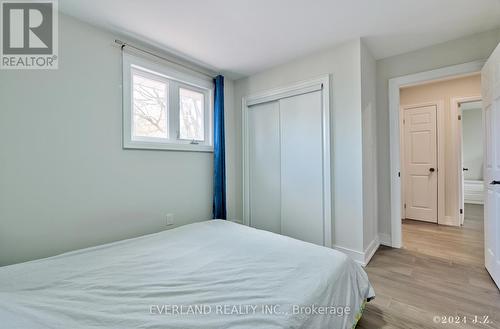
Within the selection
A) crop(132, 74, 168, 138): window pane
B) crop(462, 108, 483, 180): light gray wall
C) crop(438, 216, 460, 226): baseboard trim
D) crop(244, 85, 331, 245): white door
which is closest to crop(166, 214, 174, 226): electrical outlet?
crop(132, 74, 168, 138): window pane

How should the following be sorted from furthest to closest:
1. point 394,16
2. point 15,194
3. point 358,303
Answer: point 394,16, point 15,194, point 358,303

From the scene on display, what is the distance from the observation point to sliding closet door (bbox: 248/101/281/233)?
296 cm

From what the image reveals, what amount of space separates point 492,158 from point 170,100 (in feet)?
10.8

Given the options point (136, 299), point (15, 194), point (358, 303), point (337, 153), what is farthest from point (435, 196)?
point (15, 194)

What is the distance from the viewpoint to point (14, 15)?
1621 mm

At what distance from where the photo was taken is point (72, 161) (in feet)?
5.99

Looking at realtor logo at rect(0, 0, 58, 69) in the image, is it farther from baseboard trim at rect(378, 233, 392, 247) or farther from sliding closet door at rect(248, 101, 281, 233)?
baseboard trim at rect(378, 233, 392, 247)

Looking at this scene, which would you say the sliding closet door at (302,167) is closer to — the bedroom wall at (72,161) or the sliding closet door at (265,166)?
the sliding closet door at (265,166)

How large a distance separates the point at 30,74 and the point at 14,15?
44 centimetres

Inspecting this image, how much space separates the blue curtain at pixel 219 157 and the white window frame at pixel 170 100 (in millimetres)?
93

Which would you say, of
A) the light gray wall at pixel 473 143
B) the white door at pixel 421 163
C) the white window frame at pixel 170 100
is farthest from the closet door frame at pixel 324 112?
the light gray wall at pixel 473 143

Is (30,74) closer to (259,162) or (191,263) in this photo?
(191,263)

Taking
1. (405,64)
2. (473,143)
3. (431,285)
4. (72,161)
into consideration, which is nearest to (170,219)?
(72,161)

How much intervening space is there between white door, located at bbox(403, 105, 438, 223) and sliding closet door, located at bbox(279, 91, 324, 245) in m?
2.54
